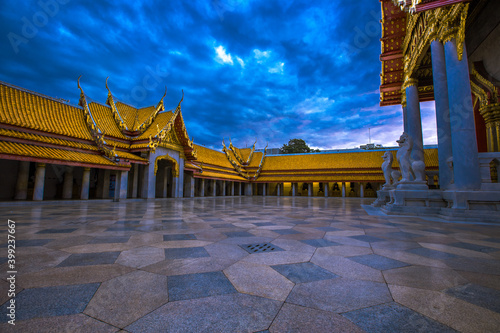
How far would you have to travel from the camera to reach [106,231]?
4570 mm

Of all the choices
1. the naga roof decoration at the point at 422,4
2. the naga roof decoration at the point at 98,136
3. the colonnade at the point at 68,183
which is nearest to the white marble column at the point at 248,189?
the colonnade at the point at 68,183

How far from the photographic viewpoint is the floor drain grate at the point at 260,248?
339 cm

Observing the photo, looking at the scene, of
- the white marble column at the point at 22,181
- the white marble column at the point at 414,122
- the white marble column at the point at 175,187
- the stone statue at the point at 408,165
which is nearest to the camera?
the stone statue at the point at 408,165

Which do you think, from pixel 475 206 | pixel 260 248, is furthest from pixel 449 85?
pixel 260 248

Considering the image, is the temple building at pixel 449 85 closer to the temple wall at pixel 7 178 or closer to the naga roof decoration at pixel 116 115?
the naga roof decoration at pixel 116 115

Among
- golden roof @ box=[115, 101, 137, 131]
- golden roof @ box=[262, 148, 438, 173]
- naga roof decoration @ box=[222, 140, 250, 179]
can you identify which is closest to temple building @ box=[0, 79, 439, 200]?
golden roof @ box=[115, 101, 137, 131]

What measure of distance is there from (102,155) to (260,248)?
16.2 m

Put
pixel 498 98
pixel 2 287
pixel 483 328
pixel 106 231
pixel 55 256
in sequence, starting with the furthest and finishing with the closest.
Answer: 1. pixel 498 98
2. pixel 106 231
3. pixel 55 256
4. pixel 2 287
5. pixel 483 328

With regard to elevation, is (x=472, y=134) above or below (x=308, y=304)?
above

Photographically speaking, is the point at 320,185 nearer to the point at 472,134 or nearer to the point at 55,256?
the point at 472,134

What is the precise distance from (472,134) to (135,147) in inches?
787

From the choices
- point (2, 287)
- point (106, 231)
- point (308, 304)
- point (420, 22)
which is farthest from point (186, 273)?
point (420, 22)

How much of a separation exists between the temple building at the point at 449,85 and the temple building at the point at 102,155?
2.99 m

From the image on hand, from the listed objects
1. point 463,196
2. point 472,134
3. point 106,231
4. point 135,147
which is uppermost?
point 135,147
